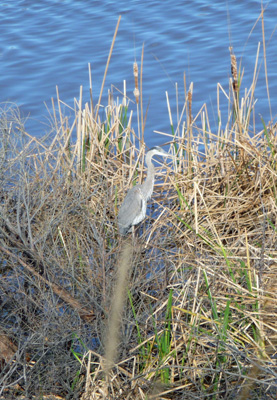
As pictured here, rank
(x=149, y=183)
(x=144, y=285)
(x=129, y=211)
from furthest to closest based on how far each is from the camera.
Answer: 1. (x=149, y=183)
2. (x=129, y=211)
3. (x=144, y=285)

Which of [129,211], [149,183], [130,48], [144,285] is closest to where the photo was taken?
[144,285]

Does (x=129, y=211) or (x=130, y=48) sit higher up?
(x=129, y=211)

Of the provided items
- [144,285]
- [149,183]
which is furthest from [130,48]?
[144,285]

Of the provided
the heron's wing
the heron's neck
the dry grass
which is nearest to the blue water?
the heron's neck

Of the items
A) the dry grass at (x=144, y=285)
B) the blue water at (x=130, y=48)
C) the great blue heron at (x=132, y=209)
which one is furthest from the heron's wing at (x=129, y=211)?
the blue water at (x=130, y=48)

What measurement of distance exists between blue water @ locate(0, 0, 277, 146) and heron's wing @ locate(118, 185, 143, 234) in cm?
267

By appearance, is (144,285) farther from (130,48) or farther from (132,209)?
(130,48)

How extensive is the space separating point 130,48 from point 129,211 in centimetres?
596

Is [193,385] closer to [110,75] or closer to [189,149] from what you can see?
[189,149]

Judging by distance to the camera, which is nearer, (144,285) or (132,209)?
(144,285)

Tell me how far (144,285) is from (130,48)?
7.00 metres

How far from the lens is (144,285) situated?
4.57 metres

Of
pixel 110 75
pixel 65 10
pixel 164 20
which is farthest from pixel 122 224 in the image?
pixel 65 10

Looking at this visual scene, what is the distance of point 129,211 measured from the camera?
5.48 metres
